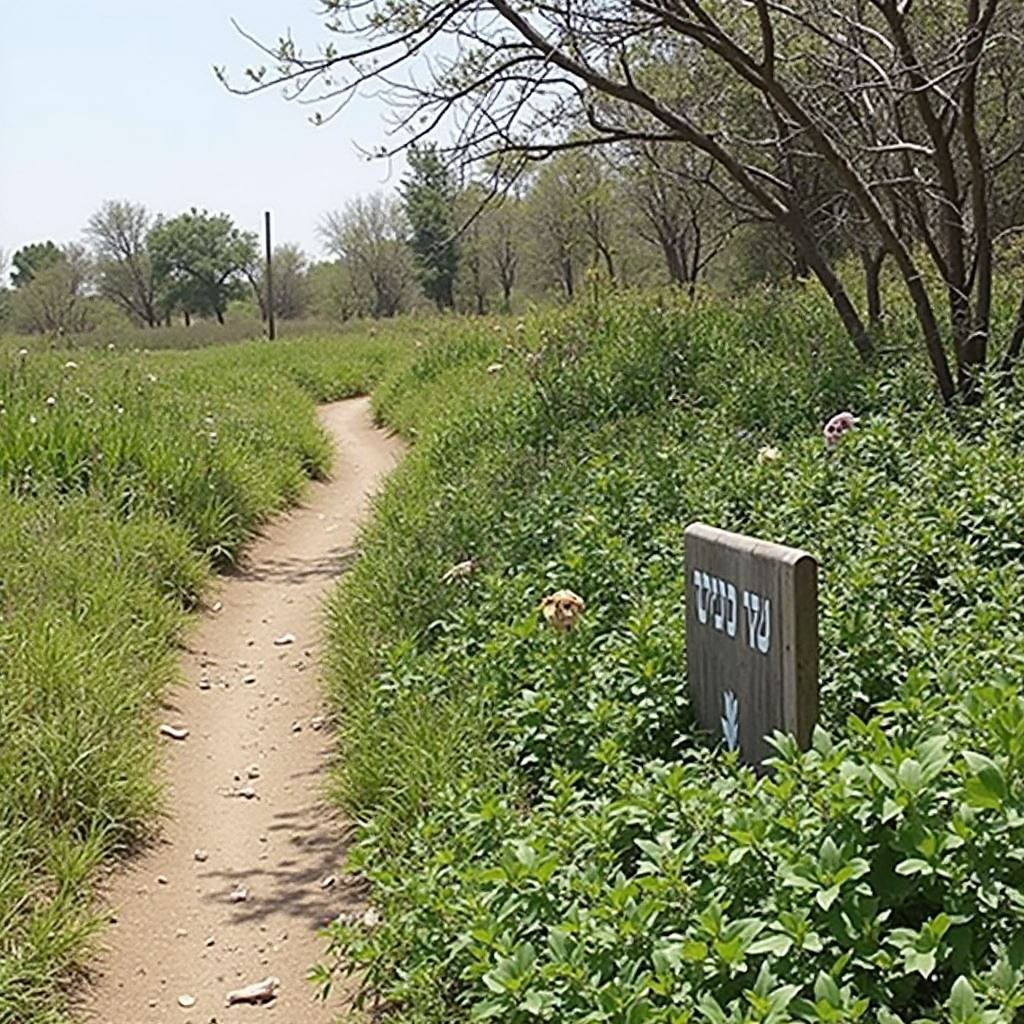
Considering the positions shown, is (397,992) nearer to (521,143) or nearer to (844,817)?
(844,817)

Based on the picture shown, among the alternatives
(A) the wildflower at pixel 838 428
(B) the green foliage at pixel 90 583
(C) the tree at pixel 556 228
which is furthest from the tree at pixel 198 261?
(A) the wildflower at pixel 838 428

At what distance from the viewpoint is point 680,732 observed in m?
3.49

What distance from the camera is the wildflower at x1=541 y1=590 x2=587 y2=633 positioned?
13.7 ft

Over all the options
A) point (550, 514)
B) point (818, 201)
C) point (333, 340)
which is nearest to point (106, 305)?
point (333, 340)

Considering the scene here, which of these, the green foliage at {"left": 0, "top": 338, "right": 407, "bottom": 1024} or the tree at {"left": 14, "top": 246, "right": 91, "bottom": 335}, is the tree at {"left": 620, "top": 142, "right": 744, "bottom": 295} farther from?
the tree at {"left": 14, "top": 246, "right": 91, "bottom": 335}

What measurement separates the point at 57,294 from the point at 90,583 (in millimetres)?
63581

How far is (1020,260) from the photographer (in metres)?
11.1

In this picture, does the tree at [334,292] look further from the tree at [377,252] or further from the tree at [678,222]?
the tree at [678,222]

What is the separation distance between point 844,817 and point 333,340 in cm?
2099

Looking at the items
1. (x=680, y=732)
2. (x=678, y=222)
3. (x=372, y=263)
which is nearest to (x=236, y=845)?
(x=680, y=732)

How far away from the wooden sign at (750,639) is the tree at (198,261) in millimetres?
67807

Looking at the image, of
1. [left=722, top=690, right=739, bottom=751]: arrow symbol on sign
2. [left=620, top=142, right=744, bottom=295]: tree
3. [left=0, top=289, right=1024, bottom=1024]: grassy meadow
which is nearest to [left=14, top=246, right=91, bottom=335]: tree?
[left=620, top=142, right=744, bottom=295]: tree

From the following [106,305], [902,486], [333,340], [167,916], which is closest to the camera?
[167,916]

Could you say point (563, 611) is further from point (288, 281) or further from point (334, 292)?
point (288, 281)
